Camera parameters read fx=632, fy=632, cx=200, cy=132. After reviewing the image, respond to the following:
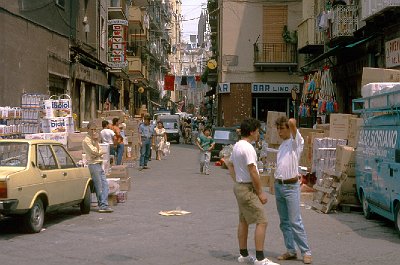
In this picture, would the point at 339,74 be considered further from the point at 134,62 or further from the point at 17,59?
the point at 134,62

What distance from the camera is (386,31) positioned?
19109mm

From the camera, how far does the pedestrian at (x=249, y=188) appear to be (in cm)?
767

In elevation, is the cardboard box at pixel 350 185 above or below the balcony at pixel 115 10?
below

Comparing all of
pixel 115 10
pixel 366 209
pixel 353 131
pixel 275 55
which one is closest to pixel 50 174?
pixel 366 209

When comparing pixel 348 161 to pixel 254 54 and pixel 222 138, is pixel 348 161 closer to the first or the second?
pixel 222 138

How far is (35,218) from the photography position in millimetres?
10180

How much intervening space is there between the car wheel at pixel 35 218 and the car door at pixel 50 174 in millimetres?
322

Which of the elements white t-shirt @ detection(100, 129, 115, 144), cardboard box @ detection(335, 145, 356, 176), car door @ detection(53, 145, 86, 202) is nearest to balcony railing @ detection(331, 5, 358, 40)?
white t-shirt @ detection(100, 129, 115, 144)

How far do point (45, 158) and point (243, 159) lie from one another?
4544 mm

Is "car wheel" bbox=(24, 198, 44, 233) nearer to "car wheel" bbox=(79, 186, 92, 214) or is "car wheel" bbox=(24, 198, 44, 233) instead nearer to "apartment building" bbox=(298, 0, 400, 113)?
"car wheel" bbox=(79, 186, 92, 214)

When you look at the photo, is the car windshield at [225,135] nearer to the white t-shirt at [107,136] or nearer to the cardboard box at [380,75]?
the white t-shirt at [107,136]

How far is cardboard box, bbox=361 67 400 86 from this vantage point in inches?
517

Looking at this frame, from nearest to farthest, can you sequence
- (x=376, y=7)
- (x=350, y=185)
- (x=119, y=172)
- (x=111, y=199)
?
(x=350, y=185)
(x=111, y=199)
(x=119, y=172)
(x=376, y=7)

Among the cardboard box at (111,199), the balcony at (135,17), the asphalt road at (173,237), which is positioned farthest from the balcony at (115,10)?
the cardboard box at (111,199)
